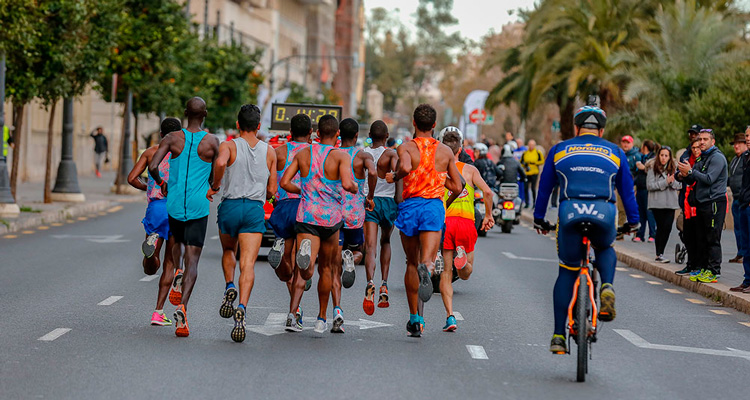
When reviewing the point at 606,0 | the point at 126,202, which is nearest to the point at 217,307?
the point at 126,202

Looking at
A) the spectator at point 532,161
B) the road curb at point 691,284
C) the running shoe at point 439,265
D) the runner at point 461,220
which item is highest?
the spectator at point 532,161

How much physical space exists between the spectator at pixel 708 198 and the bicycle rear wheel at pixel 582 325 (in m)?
7.37

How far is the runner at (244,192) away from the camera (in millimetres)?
10367

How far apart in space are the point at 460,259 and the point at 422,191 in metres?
1.26

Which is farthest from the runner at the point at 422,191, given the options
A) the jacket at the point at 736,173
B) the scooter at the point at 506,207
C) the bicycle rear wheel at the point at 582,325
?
the scooter at the point at 506,207

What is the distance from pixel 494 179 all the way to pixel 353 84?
128 m

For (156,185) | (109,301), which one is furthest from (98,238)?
(156,185)

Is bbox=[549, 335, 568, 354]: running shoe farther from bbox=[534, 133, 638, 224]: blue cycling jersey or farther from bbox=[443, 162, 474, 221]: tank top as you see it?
bbox=[443, 162, 474, 221]: tank top

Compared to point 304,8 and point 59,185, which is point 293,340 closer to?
point 59,185

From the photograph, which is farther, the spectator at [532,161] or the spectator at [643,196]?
the spectator at [532,161]

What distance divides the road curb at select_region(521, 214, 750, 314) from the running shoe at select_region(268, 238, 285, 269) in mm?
5776

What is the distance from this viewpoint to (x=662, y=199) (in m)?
19.2

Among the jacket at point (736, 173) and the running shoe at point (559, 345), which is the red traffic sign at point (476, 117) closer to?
the jacket at point (736, 173)

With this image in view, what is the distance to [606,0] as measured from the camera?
124 ft
